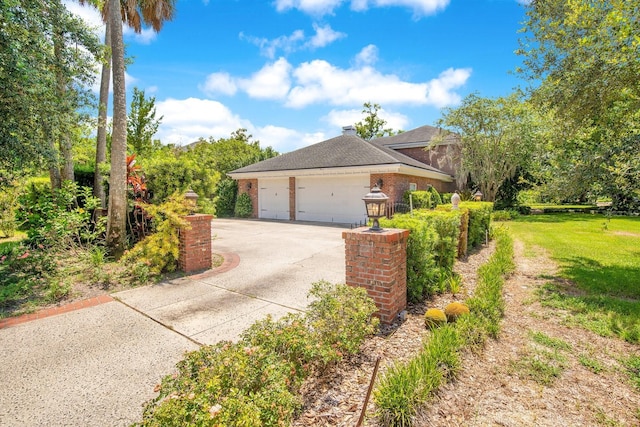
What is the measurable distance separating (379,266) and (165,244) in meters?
4.22

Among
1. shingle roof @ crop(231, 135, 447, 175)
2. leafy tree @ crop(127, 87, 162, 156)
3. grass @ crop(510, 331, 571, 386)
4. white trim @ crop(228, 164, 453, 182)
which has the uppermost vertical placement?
→ leafy tree @ crop(127, 87, 162, 156)

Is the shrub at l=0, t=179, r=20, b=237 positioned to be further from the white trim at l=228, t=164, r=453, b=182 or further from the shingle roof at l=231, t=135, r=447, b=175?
the shingle roof at l=231, t=135, r=447, b=175

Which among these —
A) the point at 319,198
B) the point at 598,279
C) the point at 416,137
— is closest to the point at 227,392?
the point at 598,279

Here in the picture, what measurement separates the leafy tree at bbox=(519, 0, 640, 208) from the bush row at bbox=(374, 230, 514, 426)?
348cm

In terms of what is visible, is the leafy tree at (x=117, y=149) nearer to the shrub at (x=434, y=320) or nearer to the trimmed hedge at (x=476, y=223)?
the shrub at (x=434, y=320)

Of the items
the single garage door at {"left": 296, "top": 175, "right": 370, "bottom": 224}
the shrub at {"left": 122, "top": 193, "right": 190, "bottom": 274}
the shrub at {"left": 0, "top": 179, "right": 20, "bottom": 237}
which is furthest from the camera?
the single garage door at {"left": 296, "top": 175, "right": 370, "bottom": 224}

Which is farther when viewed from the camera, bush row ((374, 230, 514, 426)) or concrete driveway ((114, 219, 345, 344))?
concrete driveway ((114, 219, 345, 344))

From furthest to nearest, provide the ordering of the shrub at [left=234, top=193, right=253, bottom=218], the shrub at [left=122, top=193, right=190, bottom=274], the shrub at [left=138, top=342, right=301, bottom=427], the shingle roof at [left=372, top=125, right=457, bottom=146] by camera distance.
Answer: the shingle roof at [left=372, top=125, right=457, bottom=146] → the shrub at [left=234, top=193, right=253, bottom=218] → the shrub at [left=122, top=193, right=190, bottom=274] → the shrub at [left=138, top=342, right=301, bottom=427]

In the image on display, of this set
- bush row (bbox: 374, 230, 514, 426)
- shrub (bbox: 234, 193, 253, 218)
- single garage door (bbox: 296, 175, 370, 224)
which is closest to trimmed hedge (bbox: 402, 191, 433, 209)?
single garage door (bbox: 296, 175, 370, 224)

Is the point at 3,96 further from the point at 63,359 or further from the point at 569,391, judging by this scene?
the point at 569,391

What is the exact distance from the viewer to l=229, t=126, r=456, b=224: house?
561 inches

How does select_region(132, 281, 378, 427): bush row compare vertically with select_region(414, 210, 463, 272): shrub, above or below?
below

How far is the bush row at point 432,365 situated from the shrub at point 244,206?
51.0 feet

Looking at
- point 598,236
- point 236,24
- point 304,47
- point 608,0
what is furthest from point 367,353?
point 598,236
